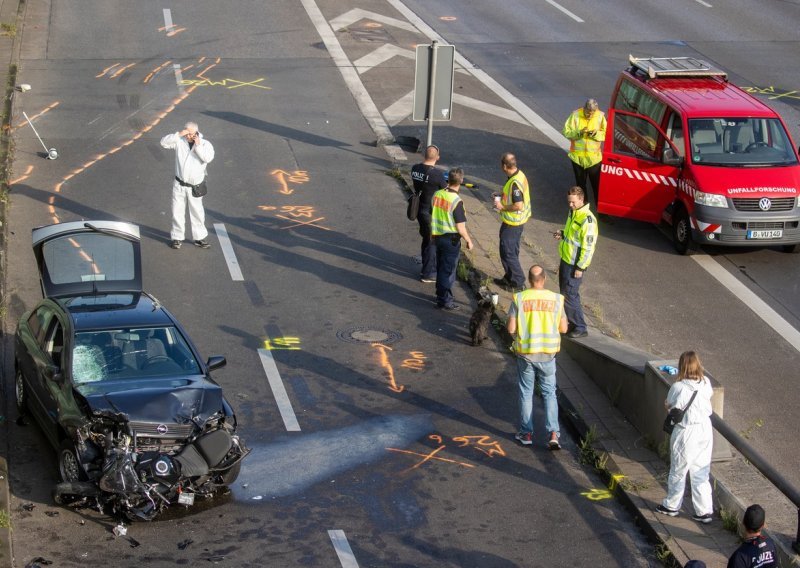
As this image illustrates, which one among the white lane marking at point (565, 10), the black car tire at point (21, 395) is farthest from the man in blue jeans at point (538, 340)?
the white lane marking at point (565, 10)

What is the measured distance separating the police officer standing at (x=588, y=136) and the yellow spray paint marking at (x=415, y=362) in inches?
234

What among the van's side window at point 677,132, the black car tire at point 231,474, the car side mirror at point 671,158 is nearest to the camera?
the black car tire at point 231,474

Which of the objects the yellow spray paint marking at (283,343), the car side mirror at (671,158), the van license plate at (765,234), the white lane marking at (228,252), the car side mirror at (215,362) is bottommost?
the yellow spray paint marking at (283,343)

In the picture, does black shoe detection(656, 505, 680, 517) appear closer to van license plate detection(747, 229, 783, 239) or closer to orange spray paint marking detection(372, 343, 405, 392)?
orange spray paint marking detection(372, 343, 405, 392)

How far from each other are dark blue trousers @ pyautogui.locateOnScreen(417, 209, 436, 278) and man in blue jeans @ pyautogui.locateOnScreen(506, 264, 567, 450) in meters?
4.11

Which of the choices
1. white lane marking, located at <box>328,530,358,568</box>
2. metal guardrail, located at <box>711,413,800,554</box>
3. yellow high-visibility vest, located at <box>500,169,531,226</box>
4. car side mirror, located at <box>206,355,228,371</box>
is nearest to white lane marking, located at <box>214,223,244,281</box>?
yellow high-visibility vest, located at <box>500,169,531,226</box>

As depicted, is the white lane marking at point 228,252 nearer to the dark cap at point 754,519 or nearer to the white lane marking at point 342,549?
the white lane marking at point 342,549

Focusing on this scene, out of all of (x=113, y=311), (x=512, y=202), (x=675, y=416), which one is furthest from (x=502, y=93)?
(x=675, y=416)

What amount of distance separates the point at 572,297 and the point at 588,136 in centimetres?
534

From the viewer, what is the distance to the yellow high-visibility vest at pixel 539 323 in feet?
36.8

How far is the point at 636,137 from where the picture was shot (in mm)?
17875

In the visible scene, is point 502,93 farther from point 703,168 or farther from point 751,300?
point 751,300

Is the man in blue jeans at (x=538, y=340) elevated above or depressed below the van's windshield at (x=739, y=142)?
below

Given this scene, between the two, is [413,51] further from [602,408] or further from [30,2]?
[602,408]
